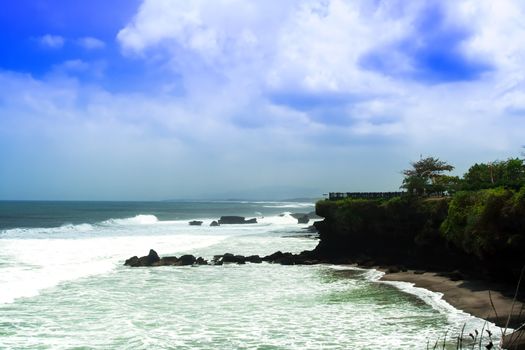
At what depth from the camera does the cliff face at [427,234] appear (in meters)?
22.4

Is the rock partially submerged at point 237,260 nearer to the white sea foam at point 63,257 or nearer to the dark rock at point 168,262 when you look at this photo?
the dark rock at point 168,262

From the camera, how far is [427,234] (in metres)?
31.2

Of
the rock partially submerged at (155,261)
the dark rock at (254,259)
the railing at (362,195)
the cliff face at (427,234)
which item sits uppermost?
the railing at (362,195)

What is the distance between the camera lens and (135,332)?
16719 mm

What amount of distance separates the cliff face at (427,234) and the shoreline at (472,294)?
1395mm

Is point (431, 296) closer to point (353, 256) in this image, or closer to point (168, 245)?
point (353, 256)

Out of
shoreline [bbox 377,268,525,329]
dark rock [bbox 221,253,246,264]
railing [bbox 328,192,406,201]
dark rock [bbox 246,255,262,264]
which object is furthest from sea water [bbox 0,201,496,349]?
railing [bbox 328,192,406,201]

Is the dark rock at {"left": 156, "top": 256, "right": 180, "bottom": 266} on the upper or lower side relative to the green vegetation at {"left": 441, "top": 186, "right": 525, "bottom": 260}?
lower

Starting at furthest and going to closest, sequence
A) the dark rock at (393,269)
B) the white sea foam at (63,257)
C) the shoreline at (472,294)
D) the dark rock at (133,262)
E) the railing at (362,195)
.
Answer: the railing at (362,195) < the dark rock at (133,262) < the dark rock at (393,269) < the white sea foam at (63,257) < the shoreline at (472,294)

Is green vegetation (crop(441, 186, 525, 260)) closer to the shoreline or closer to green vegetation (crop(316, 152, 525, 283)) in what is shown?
green vegetation (crop(316, 152, 525, 283))

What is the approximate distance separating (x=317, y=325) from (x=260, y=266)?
661 inches

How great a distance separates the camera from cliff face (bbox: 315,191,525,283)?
22.4 meters

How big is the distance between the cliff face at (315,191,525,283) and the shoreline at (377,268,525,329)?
4.58ft

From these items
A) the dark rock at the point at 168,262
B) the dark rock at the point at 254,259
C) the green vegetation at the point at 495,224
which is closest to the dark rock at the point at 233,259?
the dark rock at the point at 254,259
